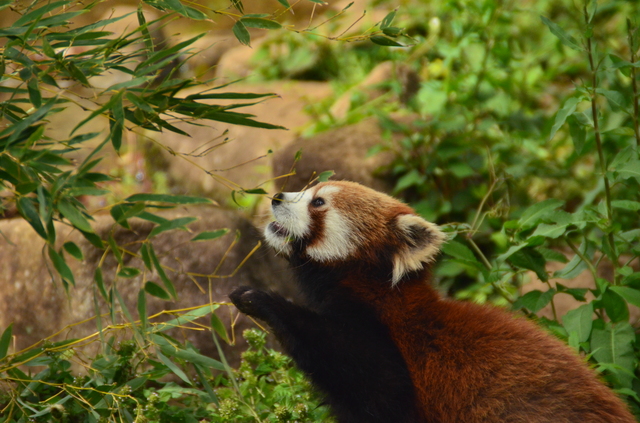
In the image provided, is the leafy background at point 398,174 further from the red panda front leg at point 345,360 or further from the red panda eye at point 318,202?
the red panda eye at point 318,202

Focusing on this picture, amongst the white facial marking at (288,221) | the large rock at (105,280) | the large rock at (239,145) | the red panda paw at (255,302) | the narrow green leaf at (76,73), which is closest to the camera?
the narrow green leaf at (76,73)

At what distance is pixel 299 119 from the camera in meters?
6.05

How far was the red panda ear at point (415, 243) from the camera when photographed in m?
2.58

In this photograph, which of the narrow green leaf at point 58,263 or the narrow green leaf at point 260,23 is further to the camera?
the narrow green leaf at point 260,23

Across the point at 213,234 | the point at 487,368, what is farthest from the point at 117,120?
the point at 487,368

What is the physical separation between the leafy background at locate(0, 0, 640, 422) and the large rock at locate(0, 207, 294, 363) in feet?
0.35

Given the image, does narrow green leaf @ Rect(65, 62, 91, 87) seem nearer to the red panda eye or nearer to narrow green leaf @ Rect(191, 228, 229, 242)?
narrow green leaf @ Rect(191, 228, 229, 242)

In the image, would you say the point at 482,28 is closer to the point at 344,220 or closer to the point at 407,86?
the point at 407,86

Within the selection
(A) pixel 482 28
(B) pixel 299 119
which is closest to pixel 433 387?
(A) pixel 482 28

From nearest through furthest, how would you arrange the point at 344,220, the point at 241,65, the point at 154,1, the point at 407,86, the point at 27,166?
the point at 27,166
the point at 154,1
the point at 344,220
the point at 407,86
the point at 241,65

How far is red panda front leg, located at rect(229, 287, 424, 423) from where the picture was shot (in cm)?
228

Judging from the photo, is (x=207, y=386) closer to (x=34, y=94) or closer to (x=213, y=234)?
(x=213, y=234)

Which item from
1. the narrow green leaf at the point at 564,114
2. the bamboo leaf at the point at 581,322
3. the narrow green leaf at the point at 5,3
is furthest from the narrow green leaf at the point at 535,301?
the narrow green leaf at the point at 5,3

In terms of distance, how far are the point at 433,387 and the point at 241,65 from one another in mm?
6067
